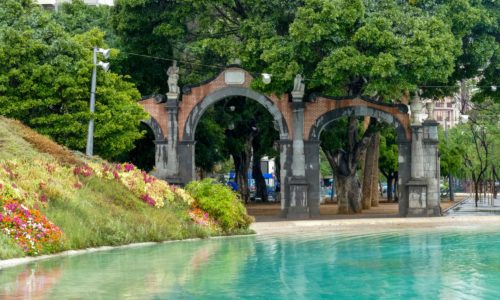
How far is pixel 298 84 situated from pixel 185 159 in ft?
20.7

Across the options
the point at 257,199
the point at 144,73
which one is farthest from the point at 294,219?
the point at 257,199

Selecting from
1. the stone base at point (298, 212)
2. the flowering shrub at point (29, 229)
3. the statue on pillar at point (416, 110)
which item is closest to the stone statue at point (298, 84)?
the statue on pillar at point (416, 110)

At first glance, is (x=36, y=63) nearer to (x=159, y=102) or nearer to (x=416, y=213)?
(x=159, y=102)

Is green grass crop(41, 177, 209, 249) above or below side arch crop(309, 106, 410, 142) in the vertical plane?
below

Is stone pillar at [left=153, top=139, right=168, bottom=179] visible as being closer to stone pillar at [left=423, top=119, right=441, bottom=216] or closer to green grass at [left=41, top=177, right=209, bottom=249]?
stone pillar at [left=423, top=119, right=441, bottom=216]

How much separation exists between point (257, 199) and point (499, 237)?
4026 cm

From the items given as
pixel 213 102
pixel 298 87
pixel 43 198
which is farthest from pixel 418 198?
pixel 43 198

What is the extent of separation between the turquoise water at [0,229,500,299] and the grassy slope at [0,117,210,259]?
3.42 ft

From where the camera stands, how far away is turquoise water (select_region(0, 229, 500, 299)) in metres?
15.6

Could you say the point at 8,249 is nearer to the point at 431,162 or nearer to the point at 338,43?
the point at 338,43

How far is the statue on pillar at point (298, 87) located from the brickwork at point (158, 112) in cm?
605

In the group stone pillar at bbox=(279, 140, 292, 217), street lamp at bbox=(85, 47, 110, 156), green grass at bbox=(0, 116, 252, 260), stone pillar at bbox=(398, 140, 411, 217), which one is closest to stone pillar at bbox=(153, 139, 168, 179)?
stone pillar at bbox=(279, 140, 292, 217)

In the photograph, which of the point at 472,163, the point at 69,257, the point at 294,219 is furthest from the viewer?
the point at 472,163

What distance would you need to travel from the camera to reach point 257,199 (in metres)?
69.5
